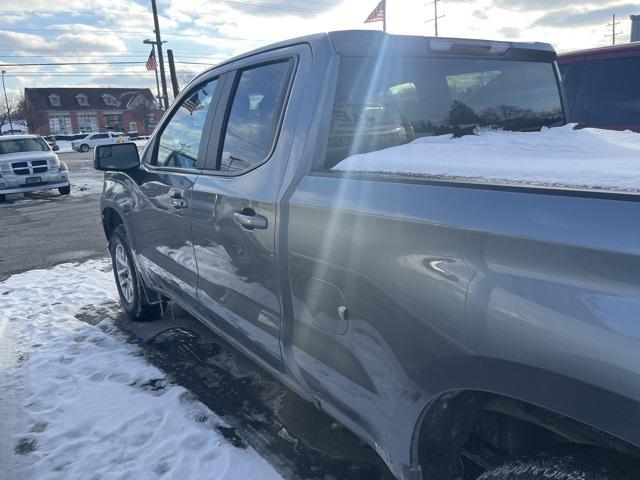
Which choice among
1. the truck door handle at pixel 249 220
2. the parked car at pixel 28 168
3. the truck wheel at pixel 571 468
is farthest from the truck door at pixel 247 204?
the parked car at pixel 28 168

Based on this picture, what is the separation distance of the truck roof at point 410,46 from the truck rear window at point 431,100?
39mm

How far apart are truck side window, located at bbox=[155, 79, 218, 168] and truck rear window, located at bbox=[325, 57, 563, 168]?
3.71 feet

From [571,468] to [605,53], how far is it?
5.81 metres

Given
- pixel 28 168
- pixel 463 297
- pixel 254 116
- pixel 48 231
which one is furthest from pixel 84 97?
pixel 463 297

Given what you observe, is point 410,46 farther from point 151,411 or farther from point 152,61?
point 152,61

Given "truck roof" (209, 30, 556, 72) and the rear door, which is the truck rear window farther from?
the rear door

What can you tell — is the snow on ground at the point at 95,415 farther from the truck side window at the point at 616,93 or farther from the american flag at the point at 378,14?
the american flag at the point at 378,14

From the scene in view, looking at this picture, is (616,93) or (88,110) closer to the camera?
(616,93)

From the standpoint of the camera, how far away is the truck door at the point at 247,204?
242 centimetres

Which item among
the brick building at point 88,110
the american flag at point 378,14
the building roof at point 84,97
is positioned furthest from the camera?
the building roof at point 84,97

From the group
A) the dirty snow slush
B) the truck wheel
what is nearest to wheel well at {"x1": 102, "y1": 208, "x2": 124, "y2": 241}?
the dirty snow slush

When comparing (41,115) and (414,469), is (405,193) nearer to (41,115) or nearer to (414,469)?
(414,469)

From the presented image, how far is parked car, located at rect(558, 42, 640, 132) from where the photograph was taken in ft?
19.2

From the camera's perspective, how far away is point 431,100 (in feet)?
8.91
